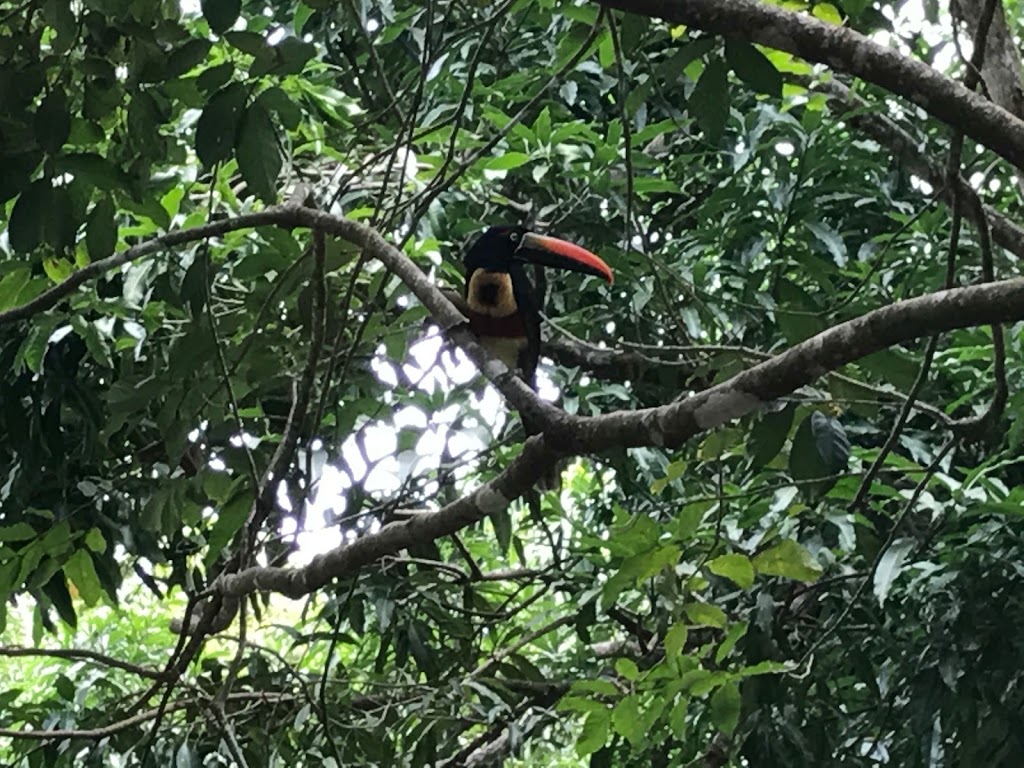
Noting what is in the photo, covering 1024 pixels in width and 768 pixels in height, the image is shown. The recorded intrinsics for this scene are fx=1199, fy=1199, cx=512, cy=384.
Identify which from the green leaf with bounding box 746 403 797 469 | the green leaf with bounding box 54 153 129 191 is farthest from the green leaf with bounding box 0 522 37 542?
the green leaf with bounding box 746 403 797 469

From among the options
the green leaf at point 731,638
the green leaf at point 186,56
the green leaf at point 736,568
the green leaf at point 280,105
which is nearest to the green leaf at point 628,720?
the green leaf at point 731,638

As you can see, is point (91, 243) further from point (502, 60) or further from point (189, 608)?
point (502, 60)

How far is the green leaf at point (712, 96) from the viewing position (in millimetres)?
1330

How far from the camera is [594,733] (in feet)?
5.42

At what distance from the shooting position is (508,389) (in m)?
1.51

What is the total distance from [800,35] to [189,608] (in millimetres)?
1104

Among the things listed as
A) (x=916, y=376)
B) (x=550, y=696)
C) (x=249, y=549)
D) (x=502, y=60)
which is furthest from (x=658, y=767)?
(x=502, y=60)

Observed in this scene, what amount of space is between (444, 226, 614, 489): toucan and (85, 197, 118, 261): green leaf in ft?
3.54

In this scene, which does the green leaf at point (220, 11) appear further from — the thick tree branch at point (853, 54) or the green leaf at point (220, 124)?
the thick tree branch at point (853, 54)

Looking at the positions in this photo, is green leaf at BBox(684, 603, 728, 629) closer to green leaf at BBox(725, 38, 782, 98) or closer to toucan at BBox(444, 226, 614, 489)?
green leaf at BBox(725, 38, 782, 98)

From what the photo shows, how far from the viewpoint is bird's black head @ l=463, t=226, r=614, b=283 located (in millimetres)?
2289

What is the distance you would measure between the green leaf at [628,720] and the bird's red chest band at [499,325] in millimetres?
1061

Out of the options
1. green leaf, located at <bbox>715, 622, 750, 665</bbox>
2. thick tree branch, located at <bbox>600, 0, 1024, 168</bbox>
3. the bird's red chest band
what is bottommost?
green leaf, located at <bbox>715, 622, 750, 665</bbox>

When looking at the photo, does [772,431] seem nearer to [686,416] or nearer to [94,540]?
[686,416]
